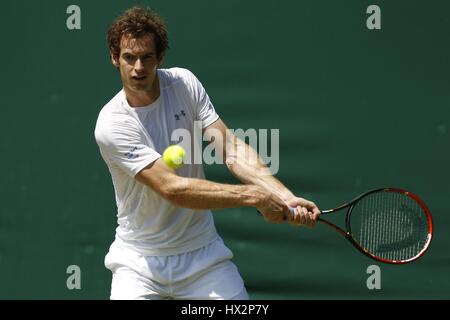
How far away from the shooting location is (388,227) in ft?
13.1

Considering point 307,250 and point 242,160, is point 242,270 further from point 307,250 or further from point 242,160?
point 242,160

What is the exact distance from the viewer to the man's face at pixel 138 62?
361cm

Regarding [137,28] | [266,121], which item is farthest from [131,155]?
[266,121]

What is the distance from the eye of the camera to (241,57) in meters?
4.71

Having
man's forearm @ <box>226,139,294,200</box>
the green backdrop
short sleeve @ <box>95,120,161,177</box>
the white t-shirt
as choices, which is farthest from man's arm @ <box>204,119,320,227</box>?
the green backdrop

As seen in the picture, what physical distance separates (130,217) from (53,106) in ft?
4.31

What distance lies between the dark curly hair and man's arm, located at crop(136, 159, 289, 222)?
0.56 metres

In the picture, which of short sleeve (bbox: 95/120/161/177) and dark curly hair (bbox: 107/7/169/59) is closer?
short sleeve (bbox: 95/120/161/177)

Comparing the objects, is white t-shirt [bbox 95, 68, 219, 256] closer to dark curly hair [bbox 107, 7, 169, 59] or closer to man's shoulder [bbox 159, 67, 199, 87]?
man's shoulder [bbox 159, 67, 199, 87]

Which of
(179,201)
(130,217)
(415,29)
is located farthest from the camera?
(415,29)

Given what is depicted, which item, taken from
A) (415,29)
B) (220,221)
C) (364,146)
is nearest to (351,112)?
(364,146)

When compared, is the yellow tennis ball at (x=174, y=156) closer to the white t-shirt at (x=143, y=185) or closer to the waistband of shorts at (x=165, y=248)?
the white t-shirt at (x=143, y=185)

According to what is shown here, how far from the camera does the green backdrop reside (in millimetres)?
4645

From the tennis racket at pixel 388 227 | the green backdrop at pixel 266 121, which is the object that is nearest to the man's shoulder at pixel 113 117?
the tennis racket at pixel 388 227
